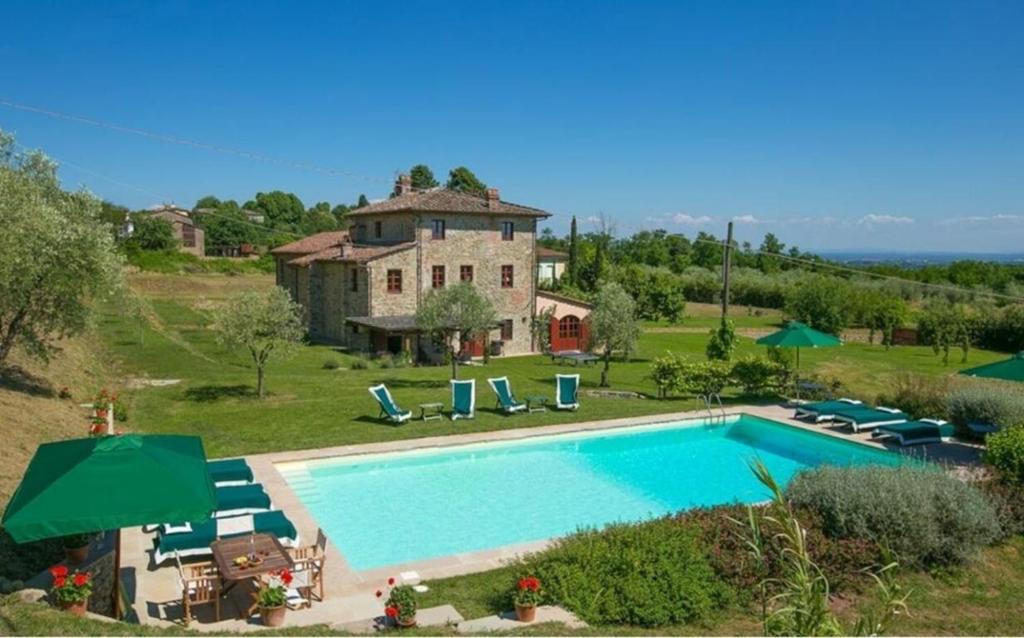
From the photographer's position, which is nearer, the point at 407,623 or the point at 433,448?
the point at 407,623

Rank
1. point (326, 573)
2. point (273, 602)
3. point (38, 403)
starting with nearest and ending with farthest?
point (273, 602) < point (326, 573) < point (38, 403)

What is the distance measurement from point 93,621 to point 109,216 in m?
78.9

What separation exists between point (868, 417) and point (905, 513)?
30.9ft

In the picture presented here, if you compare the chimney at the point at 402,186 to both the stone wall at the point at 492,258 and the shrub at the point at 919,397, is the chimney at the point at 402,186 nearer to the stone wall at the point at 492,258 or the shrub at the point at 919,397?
the stone wall at the point at 492,258

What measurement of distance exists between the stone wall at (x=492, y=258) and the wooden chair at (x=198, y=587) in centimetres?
2442

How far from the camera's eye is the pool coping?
9.95 m

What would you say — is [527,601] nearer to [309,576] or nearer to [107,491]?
[309,576]

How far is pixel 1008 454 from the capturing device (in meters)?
12.4

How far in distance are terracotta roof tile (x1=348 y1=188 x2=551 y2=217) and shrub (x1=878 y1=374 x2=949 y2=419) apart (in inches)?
711

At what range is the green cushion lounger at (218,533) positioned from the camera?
9453 millimetres

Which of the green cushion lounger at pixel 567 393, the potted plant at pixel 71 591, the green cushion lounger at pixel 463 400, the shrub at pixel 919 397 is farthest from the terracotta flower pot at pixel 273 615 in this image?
the shrub at pixel 919 397

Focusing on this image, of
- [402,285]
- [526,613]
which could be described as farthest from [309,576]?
[402,285]

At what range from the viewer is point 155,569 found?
967 cm

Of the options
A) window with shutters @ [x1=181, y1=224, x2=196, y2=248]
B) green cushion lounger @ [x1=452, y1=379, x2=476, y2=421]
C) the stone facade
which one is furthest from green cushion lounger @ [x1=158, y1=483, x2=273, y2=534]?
window with shutters @ [x1=181, y1=224, x2=196, y2=248]
